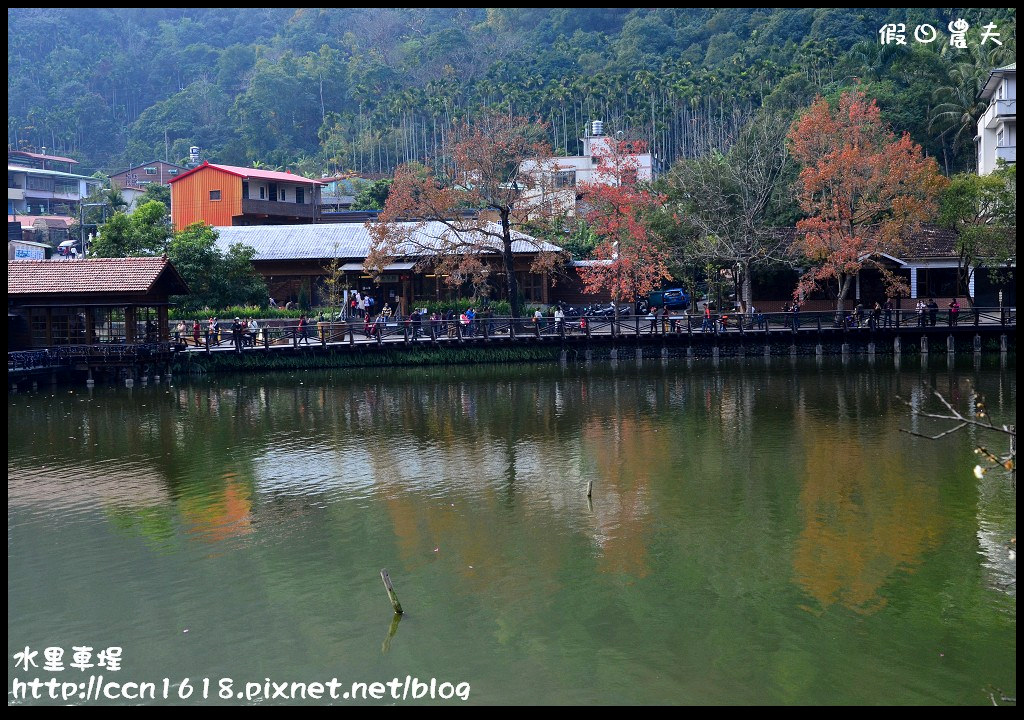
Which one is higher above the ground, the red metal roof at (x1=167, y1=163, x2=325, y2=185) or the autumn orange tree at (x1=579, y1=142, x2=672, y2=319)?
the red metal roof at (x1=167, y1=163, x2=325, y2=185)

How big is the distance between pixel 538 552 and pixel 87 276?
25.8 metres

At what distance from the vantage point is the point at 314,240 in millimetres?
52000

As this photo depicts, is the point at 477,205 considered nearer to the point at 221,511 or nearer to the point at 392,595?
the point at 221,511

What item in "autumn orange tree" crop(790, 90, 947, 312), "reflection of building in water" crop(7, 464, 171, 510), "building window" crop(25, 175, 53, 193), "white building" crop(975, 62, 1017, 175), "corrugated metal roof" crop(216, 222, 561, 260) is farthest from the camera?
"building window" crop(25, 175, 53, 193)

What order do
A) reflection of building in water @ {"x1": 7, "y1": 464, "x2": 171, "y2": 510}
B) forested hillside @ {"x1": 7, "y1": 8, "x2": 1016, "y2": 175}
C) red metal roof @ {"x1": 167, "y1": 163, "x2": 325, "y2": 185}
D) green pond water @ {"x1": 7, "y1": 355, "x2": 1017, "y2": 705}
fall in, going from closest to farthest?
green pond water @ {"x1": 7, "y1": 355, "x2": 1017, "y2": 705}
reflection of building in water @ {"x1": 7, "y1": 464, "x2": 171, "y2": 510}
red metal roof @ {"x1": 167, "y1": 163, "x2": 325, "y2": 185}
forested hillside @ {"x1": 7, "y1": 8, "x2": 1016, "y2": 175}

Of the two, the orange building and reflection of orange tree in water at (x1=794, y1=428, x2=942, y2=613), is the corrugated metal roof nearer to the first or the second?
the orange building

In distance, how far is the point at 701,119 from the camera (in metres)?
82.4

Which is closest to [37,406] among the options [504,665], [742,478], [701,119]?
[742,478]

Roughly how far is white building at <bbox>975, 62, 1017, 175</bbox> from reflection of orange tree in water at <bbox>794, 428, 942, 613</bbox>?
28.2 m

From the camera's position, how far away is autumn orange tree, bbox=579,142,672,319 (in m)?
43.2

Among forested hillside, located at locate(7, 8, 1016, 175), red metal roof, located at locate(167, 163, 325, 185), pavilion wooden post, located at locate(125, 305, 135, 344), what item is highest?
forested hillside, located at locate(7, 8, 1016, 175)

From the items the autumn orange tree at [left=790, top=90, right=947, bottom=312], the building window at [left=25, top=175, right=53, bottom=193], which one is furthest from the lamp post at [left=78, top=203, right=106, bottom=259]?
the autumn orange tree at [left=790, top=90, right=947, bottom=312]

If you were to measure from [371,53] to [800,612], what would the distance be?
11032 centimetres

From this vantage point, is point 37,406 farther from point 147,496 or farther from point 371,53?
point 371,53
